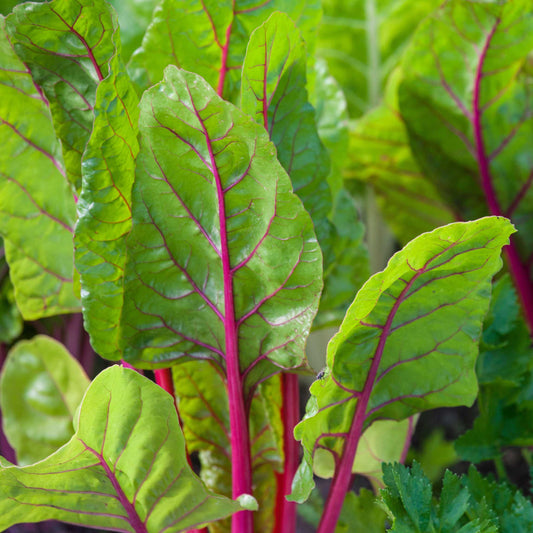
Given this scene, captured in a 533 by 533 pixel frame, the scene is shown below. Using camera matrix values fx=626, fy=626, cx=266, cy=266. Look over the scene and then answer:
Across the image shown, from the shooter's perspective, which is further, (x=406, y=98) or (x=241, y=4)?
(x=406, y=98)

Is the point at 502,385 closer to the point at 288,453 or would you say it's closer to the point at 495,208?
the point at 288,453

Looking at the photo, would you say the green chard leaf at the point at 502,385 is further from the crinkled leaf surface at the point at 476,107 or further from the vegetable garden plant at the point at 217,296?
the crinkled leaf surface at the point at 476,107

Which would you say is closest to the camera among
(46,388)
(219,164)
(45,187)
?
(219,164)

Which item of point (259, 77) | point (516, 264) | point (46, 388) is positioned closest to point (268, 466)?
point (46, 388)

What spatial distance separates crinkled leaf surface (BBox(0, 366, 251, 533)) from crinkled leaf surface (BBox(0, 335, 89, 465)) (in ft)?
0.70

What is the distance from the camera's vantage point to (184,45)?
0.53 m

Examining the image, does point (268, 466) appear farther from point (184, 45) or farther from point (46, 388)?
point (184, 45)

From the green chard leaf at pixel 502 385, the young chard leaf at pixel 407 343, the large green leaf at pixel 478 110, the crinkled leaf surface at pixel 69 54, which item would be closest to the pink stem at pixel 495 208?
the large green leaf at pixel 478 110

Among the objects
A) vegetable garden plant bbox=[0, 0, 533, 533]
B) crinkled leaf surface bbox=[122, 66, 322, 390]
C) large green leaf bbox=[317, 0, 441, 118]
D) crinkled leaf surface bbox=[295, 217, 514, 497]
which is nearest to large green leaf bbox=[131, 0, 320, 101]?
vegetable garden plant bbox=[0, 0, 533, 533]

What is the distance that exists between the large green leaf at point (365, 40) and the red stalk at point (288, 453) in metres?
0.70

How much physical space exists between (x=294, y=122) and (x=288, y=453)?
305 mm

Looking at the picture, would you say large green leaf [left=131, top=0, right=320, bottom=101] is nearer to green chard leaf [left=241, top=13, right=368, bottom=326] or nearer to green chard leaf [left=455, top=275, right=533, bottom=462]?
green chard leaf [left=241, top=13, right=368, bottom=326]

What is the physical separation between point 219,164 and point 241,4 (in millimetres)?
164

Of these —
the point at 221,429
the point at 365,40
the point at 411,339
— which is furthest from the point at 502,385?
the point at 365,40
